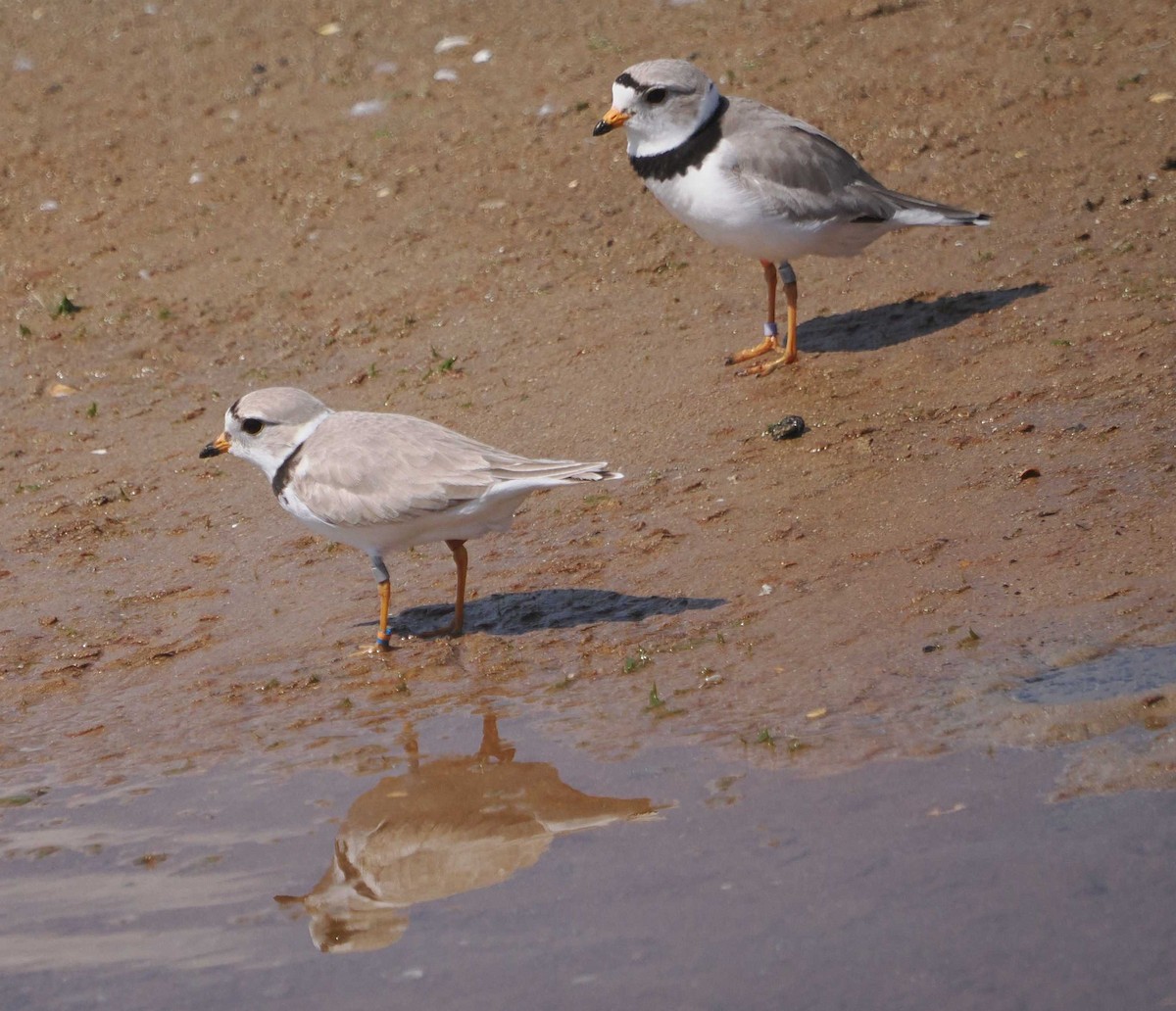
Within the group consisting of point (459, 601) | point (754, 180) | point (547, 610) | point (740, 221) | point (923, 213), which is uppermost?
point (754, 180)

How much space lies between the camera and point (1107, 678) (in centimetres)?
491

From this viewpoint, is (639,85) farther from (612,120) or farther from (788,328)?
(788,328)

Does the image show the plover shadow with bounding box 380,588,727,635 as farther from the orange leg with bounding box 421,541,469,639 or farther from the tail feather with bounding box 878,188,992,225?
the tail feather with bounding box 878,188,992,225

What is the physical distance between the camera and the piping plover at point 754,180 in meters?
7.91

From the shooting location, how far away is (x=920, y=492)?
6625 mm

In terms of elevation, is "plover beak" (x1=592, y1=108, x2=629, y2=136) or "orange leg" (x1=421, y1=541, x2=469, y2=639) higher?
"plover beak" (x1=592, y1=108, x2=629, y2=136)

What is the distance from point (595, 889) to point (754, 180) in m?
4.64

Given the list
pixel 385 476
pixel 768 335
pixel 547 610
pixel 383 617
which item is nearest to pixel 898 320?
pixel 768 335

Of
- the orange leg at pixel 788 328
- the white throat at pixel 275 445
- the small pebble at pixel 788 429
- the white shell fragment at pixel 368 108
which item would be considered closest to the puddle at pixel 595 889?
the white throat at pixel 275 445

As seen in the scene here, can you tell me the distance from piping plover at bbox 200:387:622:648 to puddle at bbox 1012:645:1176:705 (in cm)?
170

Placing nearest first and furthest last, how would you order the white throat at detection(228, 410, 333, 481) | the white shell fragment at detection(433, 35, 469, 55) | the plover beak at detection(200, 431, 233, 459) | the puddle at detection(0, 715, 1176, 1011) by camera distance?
the puddle at detection(0, 715, 1176, 1011)
the white throat at detection(228, 410, 333, 481)
the plover beak at detection(200, 431, 233, 459)
the white shell fragment at detection(433, 35, 469, 55)

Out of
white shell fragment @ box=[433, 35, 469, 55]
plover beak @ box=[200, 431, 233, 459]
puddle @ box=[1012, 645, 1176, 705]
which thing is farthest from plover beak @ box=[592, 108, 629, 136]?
puddle @ box=[1012, 645, 1176, 705]

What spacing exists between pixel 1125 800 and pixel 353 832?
225 cm

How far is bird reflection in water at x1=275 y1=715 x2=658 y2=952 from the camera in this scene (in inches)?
169
